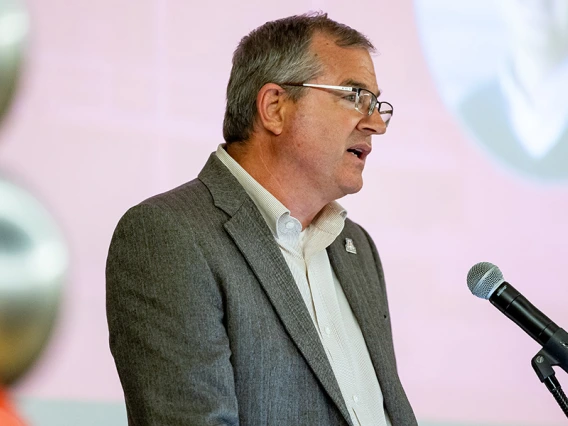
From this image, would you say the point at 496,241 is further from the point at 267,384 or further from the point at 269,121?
the point at 267,384

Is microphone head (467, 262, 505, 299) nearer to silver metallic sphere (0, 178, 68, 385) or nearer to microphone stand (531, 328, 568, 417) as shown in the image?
microphone stand (531, 328, 568, 417)

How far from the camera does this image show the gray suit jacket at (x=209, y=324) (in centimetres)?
208

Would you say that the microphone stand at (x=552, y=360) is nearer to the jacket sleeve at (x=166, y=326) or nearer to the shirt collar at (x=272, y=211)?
the jacket sleeve at (x=166, y=326)

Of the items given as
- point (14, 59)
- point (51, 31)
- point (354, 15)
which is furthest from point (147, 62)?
point (354, 15)

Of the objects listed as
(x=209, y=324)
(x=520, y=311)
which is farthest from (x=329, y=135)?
(x=520, y=311)

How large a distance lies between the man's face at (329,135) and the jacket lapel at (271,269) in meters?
0.19

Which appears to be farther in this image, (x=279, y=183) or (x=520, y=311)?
(x=279, y=183)

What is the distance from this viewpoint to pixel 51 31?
3.15 m

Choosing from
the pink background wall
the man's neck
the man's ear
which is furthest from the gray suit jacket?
the pink background wall

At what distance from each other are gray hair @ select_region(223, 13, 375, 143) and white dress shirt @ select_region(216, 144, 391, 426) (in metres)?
0.13

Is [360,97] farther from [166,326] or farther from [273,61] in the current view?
[166,326]

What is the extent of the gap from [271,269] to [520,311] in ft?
2.16

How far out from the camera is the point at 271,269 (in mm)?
2279

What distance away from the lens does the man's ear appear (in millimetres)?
2525
